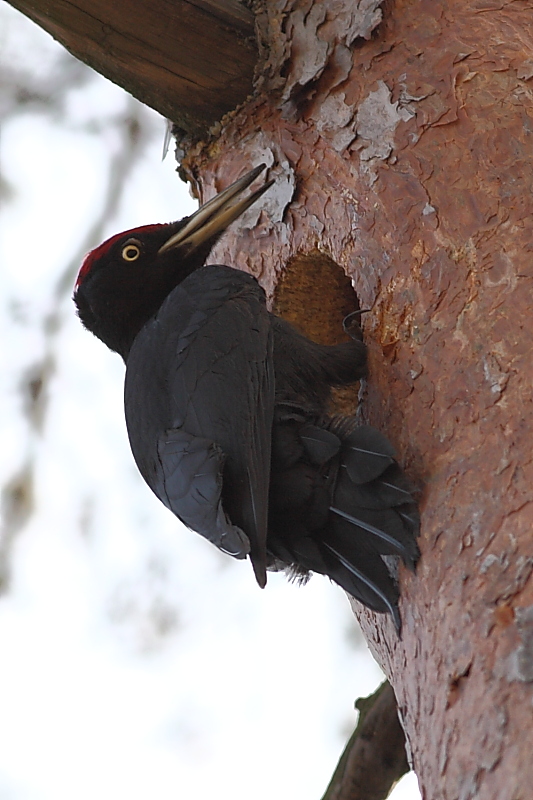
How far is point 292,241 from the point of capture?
2.43m

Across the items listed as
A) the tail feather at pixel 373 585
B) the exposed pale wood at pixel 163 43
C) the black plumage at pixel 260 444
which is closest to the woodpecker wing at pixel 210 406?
the black plumage at pixel 260 444

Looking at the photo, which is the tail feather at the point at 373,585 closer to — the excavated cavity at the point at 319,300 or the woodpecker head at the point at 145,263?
the excavated cavity at the point at 319,300

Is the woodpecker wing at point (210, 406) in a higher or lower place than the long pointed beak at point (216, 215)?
lower

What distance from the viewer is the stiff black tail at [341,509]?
169 cm

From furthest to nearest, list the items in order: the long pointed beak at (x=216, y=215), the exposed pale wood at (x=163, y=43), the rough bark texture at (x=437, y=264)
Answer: the long pointed beak at (x=216, y=215), the exposed pale wood at (x=163, y=43), the rough bark texture at (x=437, y=264)

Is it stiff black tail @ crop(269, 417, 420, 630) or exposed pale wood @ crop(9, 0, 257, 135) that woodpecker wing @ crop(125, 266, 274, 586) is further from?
exposed pale wood @ crop(9, 0, 257, 135)

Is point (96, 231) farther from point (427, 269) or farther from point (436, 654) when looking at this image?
point (436, 654)

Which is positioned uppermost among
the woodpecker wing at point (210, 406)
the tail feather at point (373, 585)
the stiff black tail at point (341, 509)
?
the woodpecker wing at point (210, 406)

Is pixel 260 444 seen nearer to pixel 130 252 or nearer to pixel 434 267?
pixel 434 267

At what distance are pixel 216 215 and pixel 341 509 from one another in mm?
986

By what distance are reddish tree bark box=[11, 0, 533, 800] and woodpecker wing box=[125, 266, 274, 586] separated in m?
0.26

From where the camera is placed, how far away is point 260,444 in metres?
1.77

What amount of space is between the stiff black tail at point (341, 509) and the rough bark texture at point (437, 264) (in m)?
0.07

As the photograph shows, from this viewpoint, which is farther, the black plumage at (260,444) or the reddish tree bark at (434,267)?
the black plumage at (260,444)
